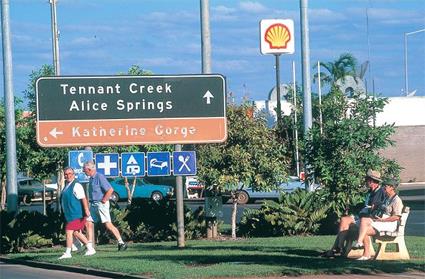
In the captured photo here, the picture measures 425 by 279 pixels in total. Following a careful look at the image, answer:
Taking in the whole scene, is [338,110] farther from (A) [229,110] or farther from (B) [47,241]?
(B) [47,241]

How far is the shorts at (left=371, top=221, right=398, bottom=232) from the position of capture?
52.9ft

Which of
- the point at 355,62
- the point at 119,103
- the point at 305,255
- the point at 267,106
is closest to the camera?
the point at 305,255

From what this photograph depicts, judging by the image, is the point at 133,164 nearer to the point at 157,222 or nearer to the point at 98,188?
the point at 98,188

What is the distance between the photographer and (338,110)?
64.2 feet

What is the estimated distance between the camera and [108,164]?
21250mm

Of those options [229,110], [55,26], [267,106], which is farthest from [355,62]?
[229,110]

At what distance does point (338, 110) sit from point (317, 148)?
0.95m

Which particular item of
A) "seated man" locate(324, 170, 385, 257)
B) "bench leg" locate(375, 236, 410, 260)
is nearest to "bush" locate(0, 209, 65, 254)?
"seated man" locate(324, 170, 385, 257)

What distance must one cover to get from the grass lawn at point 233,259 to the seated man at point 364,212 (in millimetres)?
338

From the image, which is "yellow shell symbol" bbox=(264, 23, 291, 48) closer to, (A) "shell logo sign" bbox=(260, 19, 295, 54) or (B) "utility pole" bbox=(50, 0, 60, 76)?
(A) "shell logo sign" bbox=(260, 19, 295, 54)

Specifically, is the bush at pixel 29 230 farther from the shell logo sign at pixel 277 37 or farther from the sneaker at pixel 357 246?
the shell logo sign at pixel 277 37

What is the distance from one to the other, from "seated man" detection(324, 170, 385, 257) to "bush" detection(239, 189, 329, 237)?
18.5 feet

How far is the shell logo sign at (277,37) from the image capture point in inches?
1171

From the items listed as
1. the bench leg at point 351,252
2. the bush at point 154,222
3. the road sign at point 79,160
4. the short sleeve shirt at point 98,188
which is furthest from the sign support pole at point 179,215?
the bench leg at point 351,252
